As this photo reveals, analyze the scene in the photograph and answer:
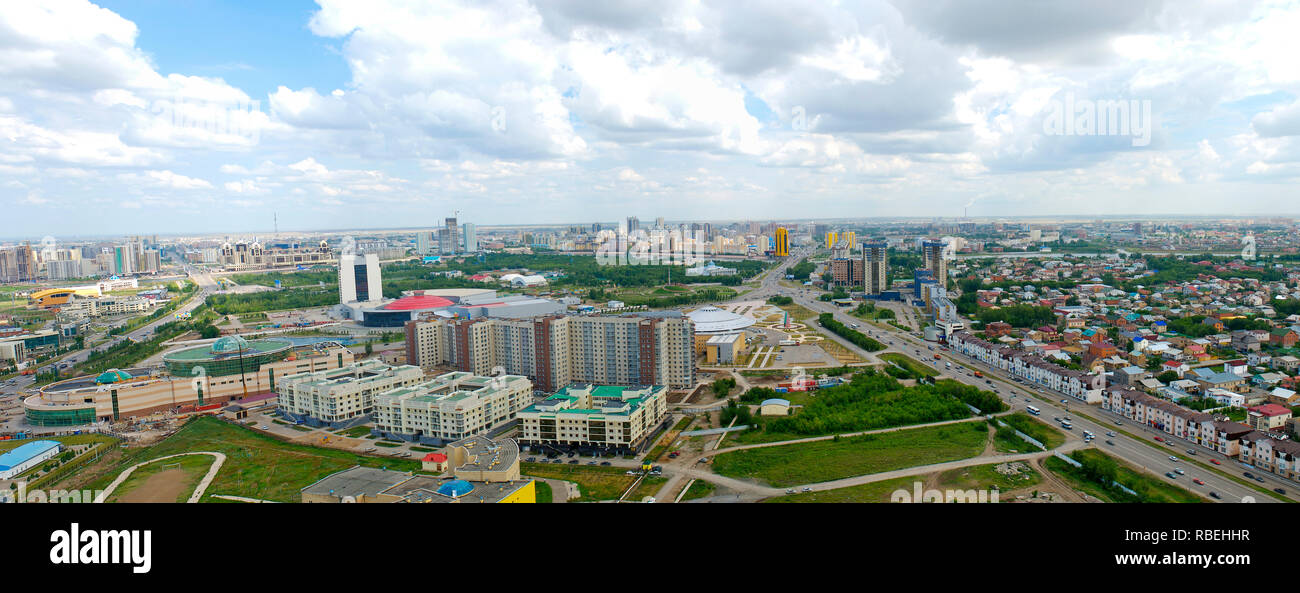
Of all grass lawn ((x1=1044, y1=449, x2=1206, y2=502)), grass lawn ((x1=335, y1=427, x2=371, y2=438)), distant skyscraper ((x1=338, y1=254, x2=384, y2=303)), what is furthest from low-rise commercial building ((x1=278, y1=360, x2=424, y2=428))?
distant skyscraper ((x1=338, y1=254, x2=384, y2=303))

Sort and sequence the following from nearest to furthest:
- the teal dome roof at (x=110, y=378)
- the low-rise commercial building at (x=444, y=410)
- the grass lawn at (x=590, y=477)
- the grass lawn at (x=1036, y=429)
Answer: the grass lawn at (x=590, y=477), the grass lawn at (x=1036, y=429), the low-rise commercial building at (x=444, y=410), the teal dome roof at (x=110, y=378)

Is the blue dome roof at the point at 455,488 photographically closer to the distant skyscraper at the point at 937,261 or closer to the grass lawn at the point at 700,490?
the grass lawn at the point at 700,490

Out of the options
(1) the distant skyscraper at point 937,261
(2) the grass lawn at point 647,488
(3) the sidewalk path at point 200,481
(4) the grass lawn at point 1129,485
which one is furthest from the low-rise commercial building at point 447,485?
(1) the distant skyscraper at point 937,261

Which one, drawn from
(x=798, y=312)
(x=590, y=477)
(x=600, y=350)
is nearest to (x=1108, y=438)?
(x=590, y=477)
